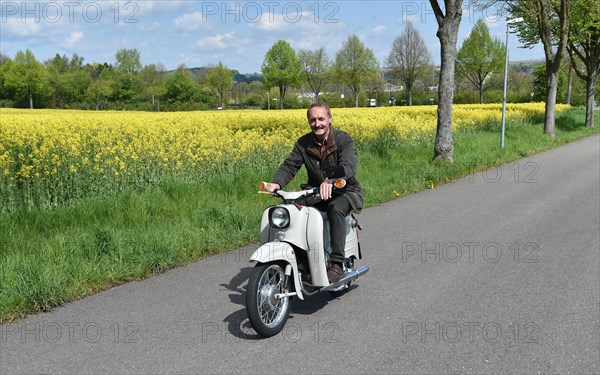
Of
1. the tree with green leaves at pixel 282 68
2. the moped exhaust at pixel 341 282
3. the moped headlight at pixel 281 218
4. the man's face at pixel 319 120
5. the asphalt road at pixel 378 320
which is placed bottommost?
the asphalt road at pixel 378 320

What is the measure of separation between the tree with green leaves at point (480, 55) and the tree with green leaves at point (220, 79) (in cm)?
3282

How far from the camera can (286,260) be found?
164 inches

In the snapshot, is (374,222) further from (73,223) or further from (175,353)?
(175,353)

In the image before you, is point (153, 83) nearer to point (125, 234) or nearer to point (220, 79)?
point (220, 79)

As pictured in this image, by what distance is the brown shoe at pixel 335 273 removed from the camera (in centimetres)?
453

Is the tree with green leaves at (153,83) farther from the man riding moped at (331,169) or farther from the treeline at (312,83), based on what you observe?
the man riding moped at (331,169)

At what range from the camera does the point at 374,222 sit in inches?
322

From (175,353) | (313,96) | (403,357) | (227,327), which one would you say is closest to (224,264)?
(227,327)

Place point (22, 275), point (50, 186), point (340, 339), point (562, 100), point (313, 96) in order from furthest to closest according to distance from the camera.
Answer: point (313, 96), point (562, 100), point (50, 186), point (22, 275), point (340, 339)

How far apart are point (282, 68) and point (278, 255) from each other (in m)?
72.6

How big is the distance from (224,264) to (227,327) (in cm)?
173

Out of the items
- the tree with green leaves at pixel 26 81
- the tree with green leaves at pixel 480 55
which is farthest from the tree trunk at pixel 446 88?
the tree with green leaves at pixel 26 81

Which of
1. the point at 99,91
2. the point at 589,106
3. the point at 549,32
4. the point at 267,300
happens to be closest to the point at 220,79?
the point at 99,91

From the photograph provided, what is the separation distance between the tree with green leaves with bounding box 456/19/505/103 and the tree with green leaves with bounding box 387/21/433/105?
5.58 metres
